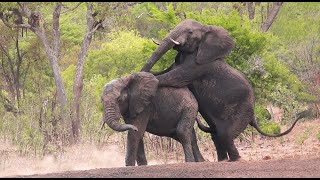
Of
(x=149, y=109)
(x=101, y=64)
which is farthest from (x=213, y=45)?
(x=101, y=64)

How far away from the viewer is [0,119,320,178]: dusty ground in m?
10.4

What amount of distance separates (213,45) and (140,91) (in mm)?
1494

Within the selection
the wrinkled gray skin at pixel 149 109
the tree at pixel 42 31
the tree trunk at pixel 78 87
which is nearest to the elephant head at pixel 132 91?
the wrinkled gray skin at pixel 149 109

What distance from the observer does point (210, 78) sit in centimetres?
1288

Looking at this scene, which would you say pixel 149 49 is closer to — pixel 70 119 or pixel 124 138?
pixel 124 138

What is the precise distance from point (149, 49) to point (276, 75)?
10.1 ft

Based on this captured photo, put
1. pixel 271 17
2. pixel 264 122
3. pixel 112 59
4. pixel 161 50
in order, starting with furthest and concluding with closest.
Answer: pixel 112 59 → pixel 271 17 → pixel 264 122 → pixel 161 50

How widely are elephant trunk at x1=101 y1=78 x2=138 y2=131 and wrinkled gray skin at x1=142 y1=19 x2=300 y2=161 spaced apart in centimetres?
94

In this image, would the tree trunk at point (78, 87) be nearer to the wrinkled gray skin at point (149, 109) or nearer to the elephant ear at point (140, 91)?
the wrinkled gray skin at point (149, 109)

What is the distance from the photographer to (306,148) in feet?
62.9

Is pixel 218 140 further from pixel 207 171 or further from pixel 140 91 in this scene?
pixel 207 171

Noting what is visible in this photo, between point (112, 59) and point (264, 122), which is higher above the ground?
point (112, 59)

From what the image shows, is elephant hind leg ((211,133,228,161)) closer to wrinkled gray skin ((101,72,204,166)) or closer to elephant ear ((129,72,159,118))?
wrinkled gray skin ((101,72,204,166))

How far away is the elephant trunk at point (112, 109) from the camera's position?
38.5 feet
